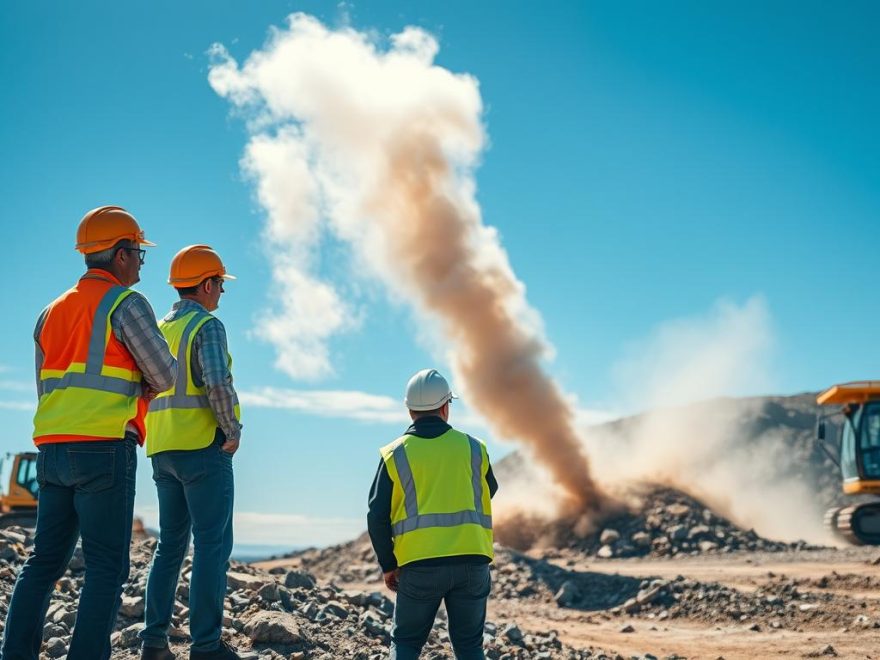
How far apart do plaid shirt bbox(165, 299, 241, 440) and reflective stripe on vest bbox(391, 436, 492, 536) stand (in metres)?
1.04

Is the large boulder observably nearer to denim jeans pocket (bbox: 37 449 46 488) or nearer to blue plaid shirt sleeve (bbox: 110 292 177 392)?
denim jeans pocket (bbox: 37 449 46 488)

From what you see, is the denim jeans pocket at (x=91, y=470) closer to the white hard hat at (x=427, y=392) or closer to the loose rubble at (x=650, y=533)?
the white hard hat at (x=427, y=392)

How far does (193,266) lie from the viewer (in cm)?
499

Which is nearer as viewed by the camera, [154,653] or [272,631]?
[154,653]

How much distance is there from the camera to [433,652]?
6.81 m

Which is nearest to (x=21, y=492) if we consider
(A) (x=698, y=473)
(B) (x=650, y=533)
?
(B) (x=650, y=533)

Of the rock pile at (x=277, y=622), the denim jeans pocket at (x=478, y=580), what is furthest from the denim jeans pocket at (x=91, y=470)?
the rock pile at (x=277, y=622)

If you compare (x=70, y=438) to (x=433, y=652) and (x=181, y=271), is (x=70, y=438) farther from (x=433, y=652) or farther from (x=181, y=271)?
(x=433, y=652)

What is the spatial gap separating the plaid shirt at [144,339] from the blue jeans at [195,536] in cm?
59

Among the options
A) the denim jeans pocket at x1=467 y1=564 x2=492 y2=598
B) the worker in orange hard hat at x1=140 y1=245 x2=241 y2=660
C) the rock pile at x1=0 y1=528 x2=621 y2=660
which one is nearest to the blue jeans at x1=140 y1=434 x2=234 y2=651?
the worker in orange hard hat at x1=140 y1=245 x2=241 y2=660

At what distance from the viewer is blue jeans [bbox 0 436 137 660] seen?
3809 millimetres

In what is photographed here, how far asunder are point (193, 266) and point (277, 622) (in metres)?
2.70

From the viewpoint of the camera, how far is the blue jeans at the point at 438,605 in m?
3.95

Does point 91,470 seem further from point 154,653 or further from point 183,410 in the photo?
point 154,653
